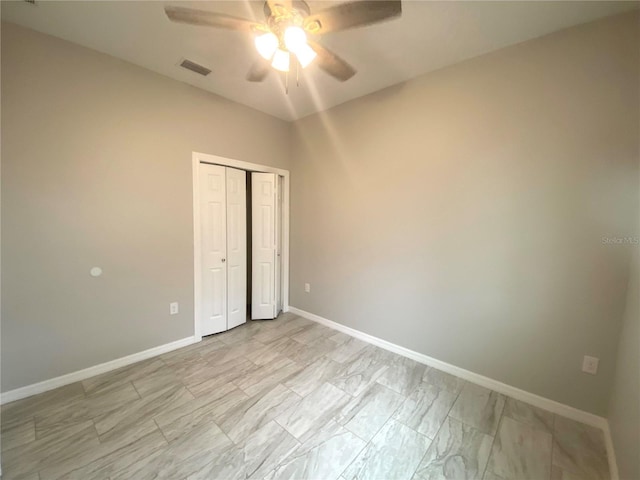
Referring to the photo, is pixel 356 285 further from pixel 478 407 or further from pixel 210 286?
pixel 210 286

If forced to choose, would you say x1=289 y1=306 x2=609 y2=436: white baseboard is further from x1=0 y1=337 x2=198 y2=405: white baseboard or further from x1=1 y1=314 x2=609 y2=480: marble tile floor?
x1=0 y1=337 x2=198 y2=405: white baseboard

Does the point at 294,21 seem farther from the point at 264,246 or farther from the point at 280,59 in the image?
the point at 264,246

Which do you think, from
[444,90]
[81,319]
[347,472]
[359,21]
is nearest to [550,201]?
[444,90]

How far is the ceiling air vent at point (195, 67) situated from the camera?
7.21ft

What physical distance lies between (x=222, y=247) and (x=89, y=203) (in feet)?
4.06

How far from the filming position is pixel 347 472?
1393mm

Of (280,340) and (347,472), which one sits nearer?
(347,472)

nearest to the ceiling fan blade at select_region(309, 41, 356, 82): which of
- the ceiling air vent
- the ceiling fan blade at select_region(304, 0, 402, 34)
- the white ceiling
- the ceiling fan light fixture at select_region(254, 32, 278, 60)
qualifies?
the ceiling fan blade at select_region(304, 0, 402, 34)

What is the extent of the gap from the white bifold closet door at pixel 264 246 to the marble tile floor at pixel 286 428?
3.48ft

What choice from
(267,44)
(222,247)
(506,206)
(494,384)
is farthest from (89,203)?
(494,384)

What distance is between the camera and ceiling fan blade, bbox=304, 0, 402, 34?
45.5 inches

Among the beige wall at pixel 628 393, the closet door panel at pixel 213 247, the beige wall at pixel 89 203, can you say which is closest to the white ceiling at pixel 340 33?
the beige wall at pixel 89 203

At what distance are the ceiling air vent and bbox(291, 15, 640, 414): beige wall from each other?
4.85ft

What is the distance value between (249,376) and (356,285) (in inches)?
57.8
